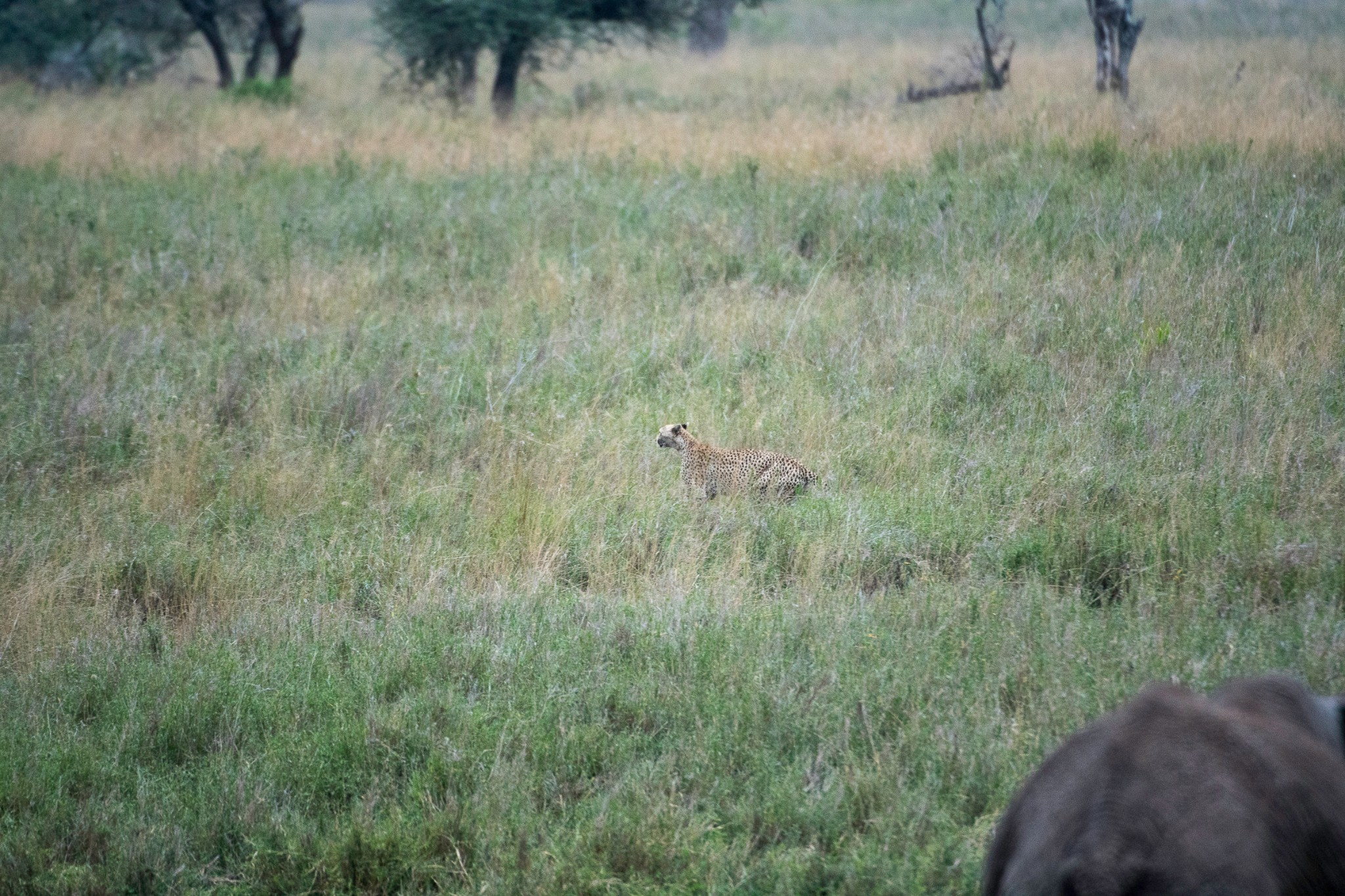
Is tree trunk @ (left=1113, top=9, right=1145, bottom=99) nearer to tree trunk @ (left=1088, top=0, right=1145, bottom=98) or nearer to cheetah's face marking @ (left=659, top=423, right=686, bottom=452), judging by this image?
tree trunk @ (left=1088, top=0, right=1145, bottom=98)

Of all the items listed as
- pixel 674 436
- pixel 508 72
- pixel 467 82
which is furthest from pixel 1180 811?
pixel 467 82

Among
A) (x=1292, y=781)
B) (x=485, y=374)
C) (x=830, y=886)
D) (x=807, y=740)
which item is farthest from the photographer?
(x=485, y=374)

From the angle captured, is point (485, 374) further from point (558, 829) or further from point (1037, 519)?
point (558, 829)

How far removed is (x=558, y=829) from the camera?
3.89 m

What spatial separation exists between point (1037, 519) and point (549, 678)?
2741 mm

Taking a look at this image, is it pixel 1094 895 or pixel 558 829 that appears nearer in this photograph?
pixel 1094 895

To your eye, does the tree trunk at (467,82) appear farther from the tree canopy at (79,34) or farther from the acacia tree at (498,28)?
the tree canopy at (79,34)

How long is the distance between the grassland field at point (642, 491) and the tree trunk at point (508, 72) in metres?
5.83

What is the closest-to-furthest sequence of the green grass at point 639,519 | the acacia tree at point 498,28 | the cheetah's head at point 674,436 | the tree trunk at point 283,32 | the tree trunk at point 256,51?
1. the green grass at point 639,519
2. the cheetah's head at point 674,436
3. the acacia tree at point 498,28
4. the tree trunk at point 283,32
5. the tree trunk at point 256,51

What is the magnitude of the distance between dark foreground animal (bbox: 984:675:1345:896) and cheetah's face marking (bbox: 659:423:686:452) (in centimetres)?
475

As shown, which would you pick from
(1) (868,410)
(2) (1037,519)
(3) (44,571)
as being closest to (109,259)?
(3) (44,571)

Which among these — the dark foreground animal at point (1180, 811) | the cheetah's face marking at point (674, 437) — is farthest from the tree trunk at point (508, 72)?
the dark foreground animal at point (1180, 811)

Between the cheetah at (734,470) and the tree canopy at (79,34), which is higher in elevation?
the tree canopy at (79,34)

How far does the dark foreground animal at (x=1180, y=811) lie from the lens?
2.15m
